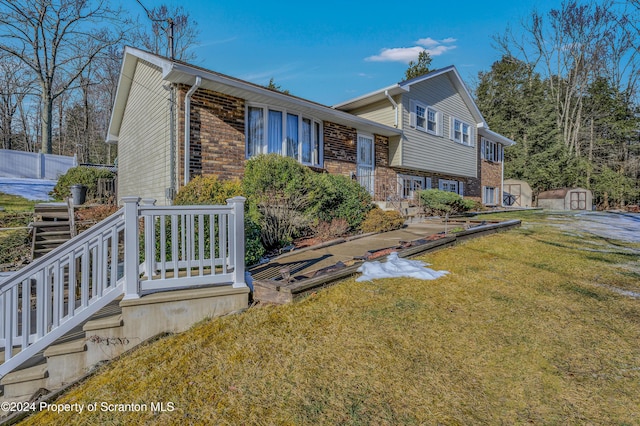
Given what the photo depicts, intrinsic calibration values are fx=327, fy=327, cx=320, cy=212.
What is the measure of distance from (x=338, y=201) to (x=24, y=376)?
6.84 metres

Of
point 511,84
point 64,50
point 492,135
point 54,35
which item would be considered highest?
point 511,84

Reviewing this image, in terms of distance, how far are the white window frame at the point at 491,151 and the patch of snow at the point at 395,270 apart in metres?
19.0

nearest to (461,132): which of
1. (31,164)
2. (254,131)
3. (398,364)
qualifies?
(254,131)

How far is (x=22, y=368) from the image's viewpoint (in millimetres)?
3490

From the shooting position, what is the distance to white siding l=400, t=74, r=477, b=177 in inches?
570

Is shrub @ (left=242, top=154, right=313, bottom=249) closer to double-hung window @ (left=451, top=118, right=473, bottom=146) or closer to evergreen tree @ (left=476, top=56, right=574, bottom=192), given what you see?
double-hung window @ (left=451, top=118, right=473, bottom=146)

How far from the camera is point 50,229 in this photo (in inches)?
357

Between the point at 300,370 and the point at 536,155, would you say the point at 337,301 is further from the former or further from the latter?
the point at 536,155

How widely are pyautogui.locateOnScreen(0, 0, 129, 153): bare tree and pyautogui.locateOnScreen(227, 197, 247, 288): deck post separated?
24994 mm

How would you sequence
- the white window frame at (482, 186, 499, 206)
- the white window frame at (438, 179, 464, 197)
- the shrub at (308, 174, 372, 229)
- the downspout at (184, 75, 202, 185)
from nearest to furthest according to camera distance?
the shrub at (308, 174, 372, 229) < the downspout at (184, 75, 202, 185) < the white window frame at (438, 179, 464, 197) < the white window frame at (482, 186, 499, 206)

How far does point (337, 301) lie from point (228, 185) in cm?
443

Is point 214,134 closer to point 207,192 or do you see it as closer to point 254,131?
point 254,131

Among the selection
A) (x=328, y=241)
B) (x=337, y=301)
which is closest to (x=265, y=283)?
(x=337, y=301)

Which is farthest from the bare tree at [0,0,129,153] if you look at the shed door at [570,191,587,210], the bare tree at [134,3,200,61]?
the shed door at [570,191,587,210]
